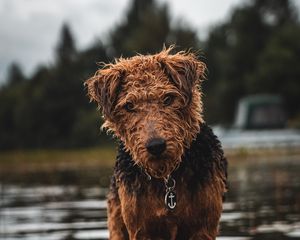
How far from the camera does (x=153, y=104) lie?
6.44m

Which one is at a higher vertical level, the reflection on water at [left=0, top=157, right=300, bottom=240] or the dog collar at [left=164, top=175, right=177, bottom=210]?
the dog collar at [left=164, top=175, right=177, bottom=210]

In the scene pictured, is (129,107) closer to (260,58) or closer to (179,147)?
(179,147)

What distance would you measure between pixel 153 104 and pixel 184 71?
0.51m

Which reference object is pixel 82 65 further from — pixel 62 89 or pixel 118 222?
pixel 118 222

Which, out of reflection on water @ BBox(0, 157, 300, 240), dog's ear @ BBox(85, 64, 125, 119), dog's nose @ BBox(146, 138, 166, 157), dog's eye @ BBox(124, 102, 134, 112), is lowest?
reflection on water @ BBox(0, 157, 300, 240)

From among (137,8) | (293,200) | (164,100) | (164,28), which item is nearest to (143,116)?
(164,100)

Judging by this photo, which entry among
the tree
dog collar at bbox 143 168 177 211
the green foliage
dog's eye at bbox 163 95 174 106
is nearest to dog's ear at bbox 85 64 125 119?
dog's eye at bbox 163 95 174 106

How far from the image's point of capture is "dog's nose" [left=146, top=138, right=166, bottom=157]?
6055mm

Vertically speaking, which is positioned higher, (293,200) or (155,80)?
(155,80)

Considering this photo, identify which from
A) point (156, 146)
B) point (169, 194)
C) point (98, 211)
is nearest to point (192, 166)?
point (169, 194)

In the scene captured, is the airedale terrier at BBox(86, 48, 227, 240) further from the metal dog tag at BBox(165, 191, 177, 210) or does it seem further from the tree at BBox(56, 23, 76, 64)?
the tree at BBox(56, 23, 76, 64)

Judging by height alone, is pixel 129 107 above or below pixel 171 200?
above

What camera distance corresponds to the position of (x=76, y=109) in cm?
10650

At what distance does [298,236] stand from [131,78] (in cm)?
381
